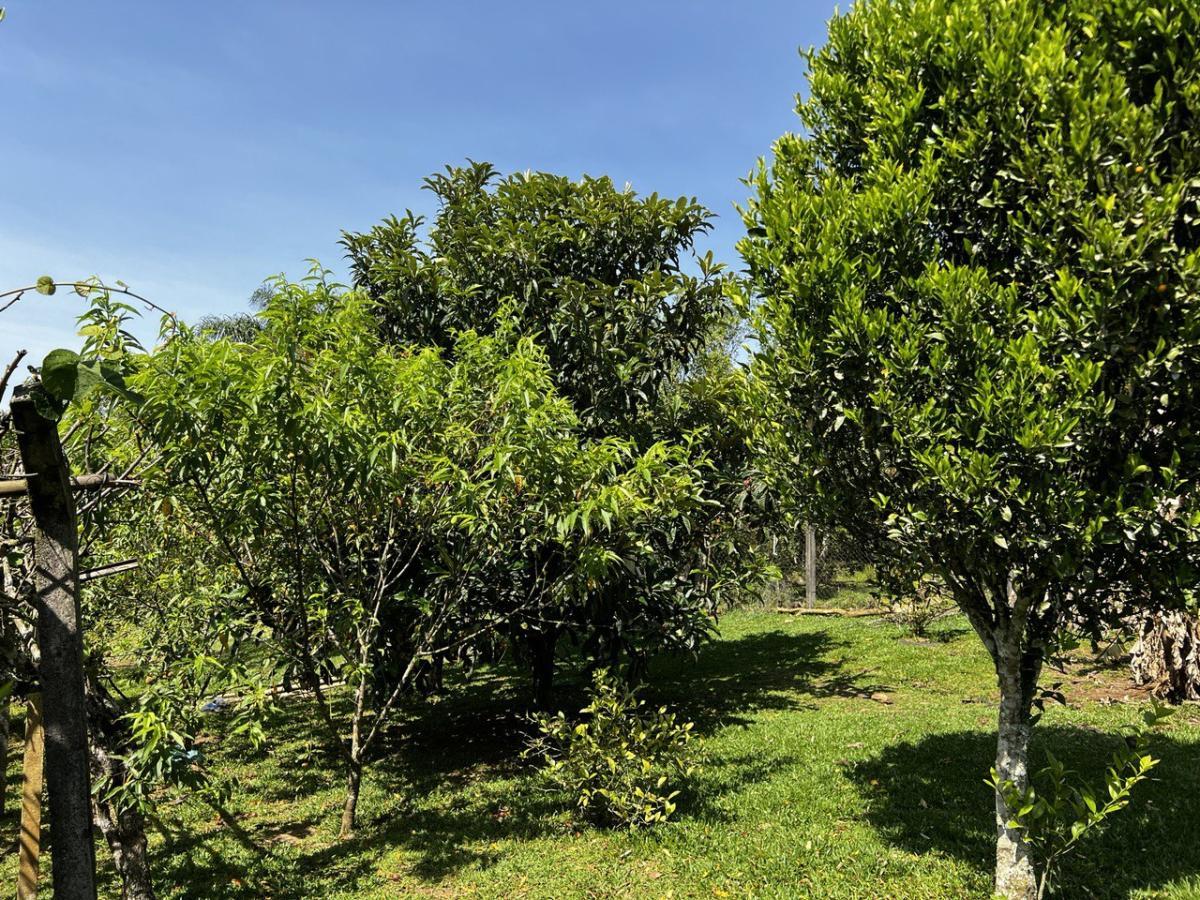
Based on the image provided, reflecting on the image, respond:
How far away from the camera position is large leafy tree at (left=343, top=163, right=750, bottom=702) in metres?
11.1

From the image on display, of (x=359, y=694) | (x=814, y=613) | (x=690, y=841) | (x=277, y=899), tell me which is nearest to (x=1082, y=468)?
(x=690, y=841)

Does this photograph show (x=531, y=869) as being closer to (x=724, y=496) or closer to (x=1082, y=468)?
(x=1082, y=468)

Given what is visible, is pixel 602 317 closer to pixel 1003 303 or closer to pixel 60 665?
pixel 1003 303

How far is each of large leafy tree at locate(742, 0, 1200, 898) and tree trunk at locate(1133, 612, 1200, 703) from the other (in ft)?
19.5

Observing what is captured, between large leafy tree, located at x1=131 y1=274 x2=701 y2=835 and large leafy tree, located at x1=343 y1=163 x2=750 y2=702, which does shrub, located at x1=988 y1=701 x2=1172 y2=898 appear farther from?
large leafy tree, located at x1=343 y1=163 x2=750 y2=702

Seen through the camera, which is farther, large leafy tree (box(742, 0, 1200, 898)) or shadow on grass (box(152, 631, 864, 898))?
shadow on grass (box(152, 631, 864, 898))

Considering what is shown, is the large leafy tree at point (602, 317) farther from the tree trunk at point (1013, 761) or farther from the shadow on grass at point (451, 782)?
the tree trunk at point (1013, 761)

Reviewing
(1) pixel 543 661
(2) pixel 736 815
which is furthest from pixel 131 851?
(1) pixel 543 661

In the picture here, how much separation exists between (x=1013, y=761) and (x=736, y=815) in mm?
3114

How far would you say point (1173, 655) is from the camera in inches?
396

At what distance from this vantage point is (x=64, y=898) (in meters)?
2.18

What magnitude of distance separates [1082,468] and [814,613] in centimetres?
1890

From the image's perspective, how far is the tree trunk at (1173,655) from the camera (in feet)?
31.9

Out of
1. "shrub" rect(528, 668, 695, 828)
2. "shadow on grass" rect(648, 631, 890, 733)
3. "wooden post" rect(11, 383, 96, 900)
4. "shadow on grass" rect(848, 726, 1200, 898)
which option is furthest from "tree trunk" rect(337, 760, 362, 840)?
"wooden post" rect(11, 383, 96, 900)
